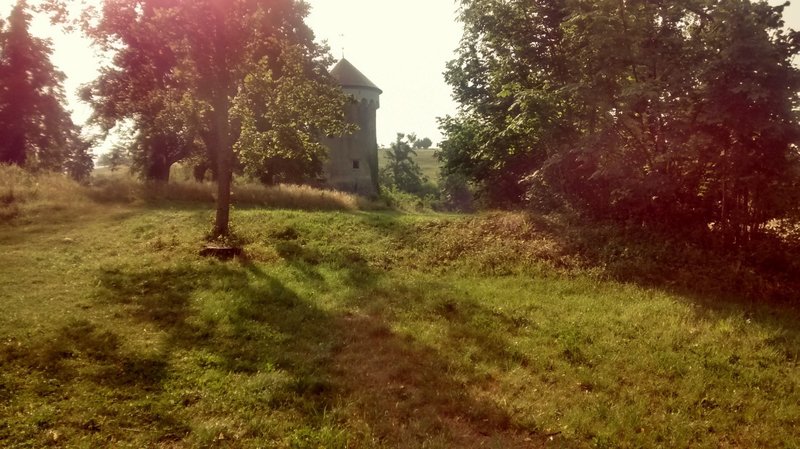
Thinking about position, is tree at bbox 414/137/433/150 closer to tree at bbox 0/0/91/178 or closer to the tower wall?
the tower wall

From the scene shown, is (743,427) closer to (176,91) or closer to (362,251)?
(362,251)

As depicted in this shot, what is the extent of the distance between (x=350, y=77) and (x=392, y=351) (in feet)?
147

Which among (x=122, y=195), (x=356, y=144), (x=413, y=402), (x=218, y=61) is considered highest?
(x=356, y=144)

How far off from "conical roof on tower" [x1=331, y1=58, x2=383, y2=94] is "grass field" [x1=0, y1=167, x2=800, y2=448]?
37370 mm

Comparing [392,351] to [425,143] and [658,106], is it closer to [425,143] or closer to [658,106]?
[658,106]

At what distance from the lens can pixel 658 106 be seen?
12.9 m

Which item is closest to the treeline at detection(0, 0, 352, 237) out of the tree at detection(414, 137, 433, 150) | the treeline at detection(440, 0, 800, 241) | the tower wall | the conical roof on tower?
the treeline at detection(440, 0, 800, 241)

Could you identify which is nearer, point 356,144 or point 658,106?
point 658,106

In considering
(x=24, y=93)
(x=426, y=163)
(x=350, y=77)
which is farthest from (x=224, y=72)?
(x=426, y=163)

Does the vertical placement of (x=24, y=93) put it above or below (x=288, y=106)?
above

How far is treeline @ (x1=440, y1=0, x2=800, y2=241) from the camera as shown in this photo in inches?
439

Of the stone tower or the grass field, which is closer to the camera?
the grass field

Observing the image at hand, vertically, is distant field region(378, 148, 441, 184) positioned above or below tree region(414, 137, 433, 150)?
below

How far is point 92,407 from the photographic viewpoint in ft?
19.9
